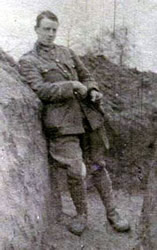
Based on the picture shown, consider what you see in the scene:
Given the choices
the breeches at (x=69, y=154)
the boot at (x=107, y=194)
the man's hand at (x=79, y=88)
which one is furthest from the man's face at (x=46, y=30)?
the boot at (x=107, y=194)

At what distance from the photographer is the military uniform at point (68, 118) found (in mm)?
3768

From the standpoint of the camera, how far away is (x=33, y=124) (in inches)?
143

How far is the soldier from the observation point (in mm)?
3773

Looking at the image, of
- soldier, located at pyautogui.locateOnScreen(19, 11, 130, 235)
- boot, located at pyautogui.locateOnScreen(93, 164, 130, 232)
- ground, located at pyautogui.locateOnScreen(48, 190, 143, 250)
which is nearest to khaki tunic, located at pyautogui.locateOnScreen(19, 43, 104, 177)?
soldier, located at pyautogui.locateOnScreen(19, 11, 130, 235)

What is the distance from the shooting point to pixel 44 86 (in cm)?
372

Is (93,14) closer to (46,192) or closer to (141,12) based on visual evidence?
(141,12)

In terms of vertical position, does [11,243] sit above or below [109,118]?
above

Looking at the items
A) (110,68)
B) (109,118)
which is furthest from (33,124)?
(110,68)

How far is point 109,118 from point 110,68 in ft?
1.64

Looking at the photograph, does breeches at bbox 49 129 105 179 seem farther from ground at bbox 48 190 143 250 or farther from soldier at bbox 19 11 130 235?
ground at bbox 48 190 143 250

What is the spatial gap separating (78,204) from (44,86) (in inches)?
28.2

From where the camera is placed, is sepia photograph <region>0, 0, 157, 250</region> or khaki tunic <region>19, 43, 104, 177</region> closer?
sepia photograph <region>0, 0, 157, 250</region>

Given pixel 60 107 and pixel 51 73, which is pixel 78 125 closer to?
pixel 60 107

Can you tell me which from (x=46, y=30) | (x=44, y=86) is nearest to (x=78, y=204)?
(x=44, y=86)
